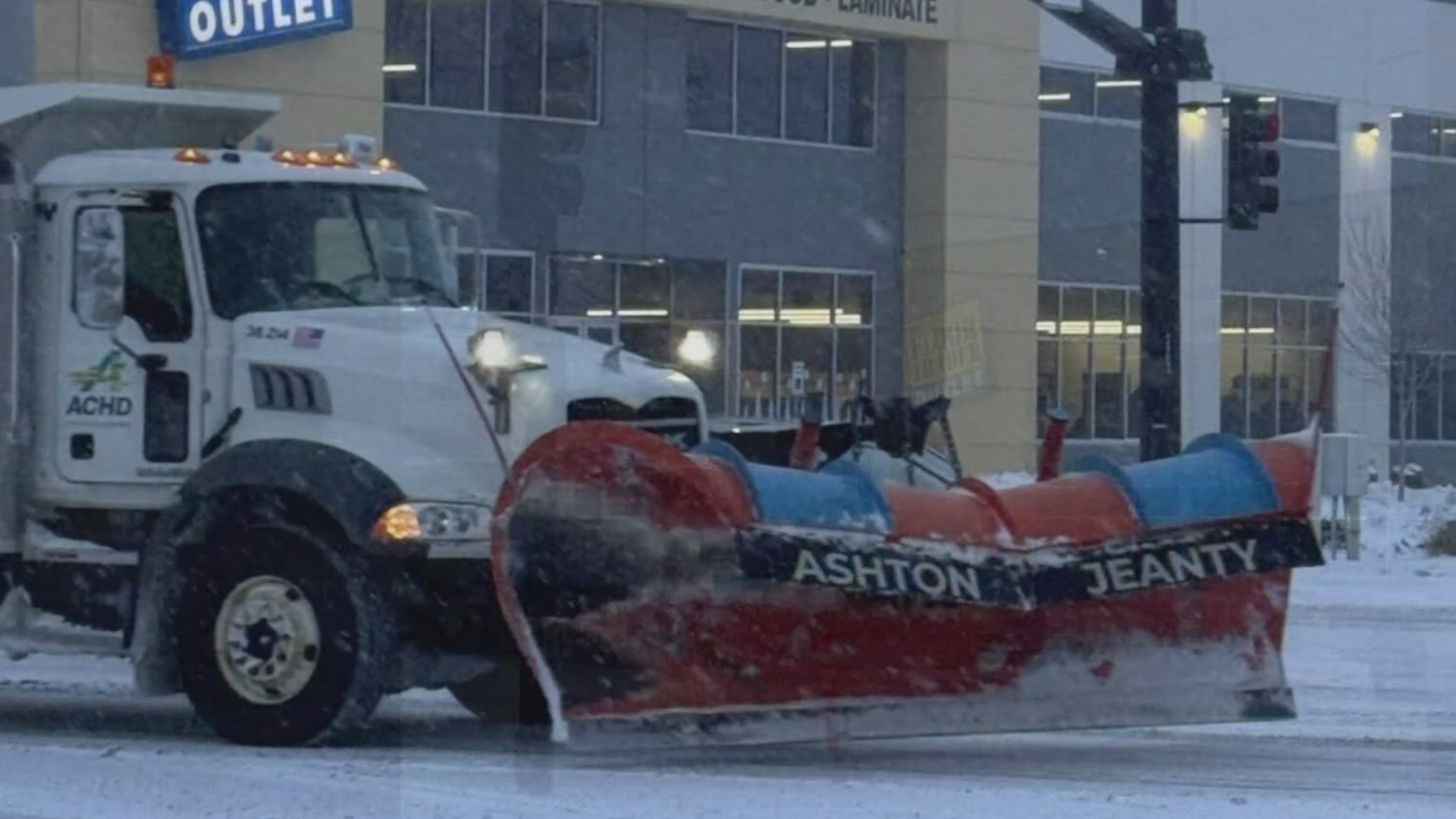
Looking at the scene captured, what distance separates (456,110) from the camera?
30422 mm

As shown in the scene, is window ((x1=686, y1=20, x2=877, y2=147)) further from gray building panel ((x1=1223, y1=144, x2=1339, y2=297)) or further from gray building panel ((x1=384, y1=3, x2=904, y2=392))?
gray building panel ((x1=1223, y1=144, x2=1339, y2=297))

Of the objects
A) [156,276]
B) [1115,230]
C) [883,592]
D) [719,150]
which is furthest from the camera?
[1115,230]

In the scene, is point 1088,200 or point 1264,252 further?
point 1264,252

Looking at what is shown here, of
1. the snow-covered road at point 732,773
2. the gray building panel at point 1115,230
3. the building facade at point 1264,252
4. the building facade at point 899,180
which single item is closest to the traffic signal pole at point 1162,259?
the snow-covered road at point 732,773

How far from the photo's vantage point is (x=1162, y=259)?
797 inches

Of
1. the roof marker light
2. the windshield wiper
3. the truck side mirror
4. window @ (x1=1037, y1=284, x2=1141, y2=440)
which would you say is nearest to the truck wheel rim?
the truck side mirror

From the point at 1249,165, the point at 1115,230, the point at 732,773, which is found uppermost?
the point at 1115,230

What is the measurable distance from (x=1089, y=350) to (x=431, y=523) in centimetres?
2742

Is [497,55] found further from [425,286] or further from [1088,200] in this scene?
[425,286]

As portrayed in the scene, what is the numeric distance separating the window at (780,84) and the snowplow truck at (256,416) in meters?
21.0

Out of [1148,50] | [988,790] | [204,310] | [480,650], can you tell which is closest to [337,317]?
[204,310]

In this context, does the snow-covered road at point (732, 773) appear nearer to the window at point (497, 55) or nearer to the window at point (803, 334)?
the window at point (497, 55)

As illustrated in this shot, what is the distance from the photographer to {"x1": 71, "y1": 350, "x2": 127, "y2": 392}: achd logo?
1161 cm

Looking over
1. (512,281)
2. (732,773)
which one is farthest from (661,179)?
(732,773)
